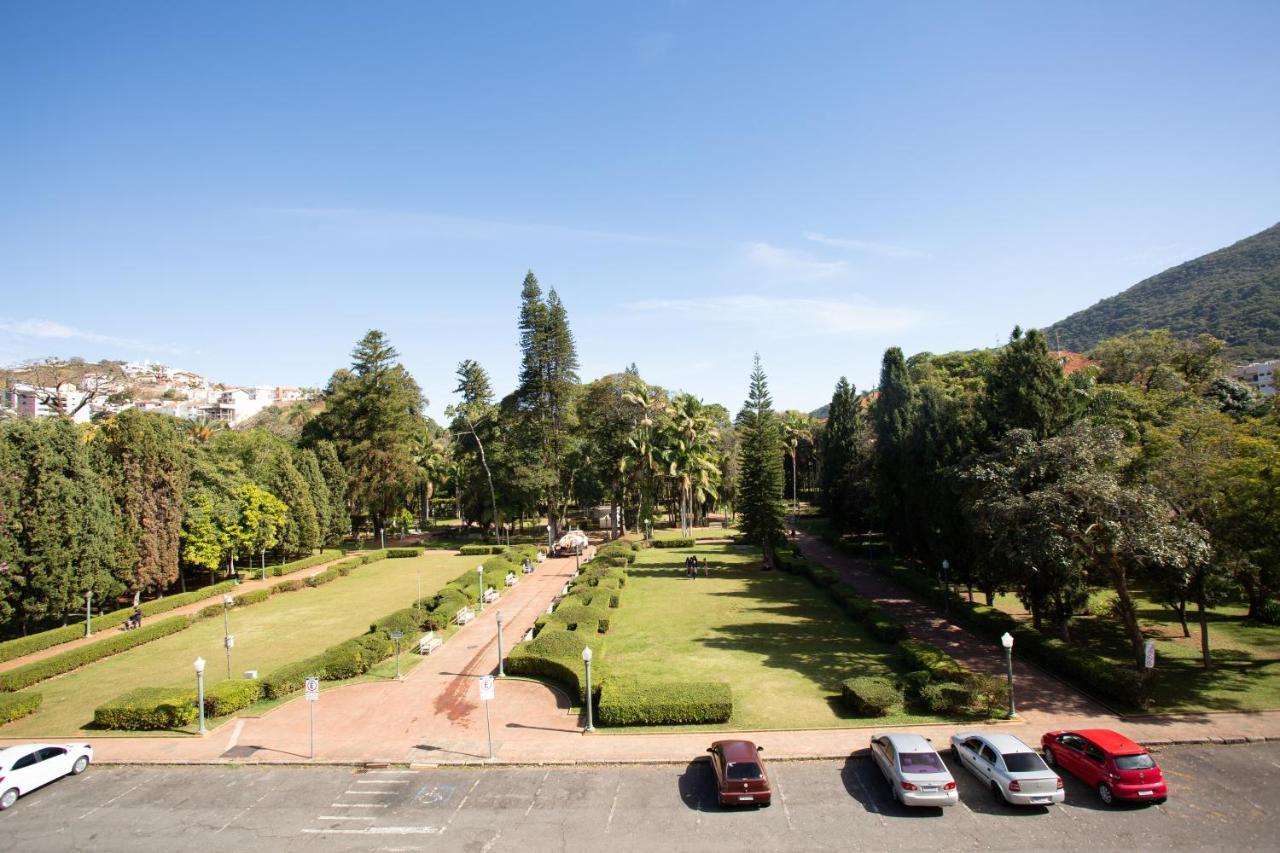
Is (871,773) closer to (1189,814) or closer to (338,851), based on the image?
(1189,814)

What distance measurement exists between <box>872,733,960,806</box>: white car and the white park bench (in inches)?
740

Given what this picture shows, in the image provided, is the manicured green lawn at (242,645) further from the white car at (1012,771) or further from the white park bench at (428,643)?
the white car at (1012,771)

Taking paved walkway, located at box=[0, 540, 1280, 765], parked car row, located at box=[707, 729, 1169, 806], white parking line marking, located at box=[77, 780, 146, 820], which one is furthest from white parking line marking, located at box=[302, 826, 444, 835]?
parked car row, located at box=[707, 729, 1169, 806]

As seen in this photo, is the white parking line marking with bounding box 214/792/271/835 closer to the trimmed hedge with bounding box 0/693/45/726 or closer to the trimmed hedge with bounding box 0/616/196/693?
the trimmed hedge with bounding box 0/693/45/726

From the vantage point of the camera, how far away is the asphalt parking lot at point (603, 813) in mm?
13398

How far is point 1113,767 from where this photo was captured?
1416cm

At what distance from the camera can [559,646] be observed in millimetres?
24266

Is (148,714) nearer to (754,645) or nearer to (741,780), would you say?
(741,780)

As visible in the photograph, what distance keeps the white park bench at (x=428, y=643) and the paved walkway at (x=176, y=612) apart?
15108mm

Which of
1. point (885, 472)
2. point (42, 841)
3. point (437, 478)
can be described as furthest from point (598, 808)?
point (437, 478)

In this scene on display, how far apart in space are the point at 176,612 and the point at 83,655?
8832mm

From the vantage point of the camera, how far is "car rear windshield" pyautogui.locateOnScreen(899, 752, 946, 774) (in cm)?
1441

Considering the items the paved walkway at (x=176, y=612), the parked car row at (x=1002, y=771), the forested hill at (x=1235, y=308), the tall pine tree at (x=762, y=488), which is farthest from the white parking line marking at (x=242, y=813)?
the forested hill at (x=1235, y=308)

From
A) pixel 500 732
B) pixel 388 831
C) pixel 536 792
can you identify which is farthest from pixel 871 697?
pixel 388 831
